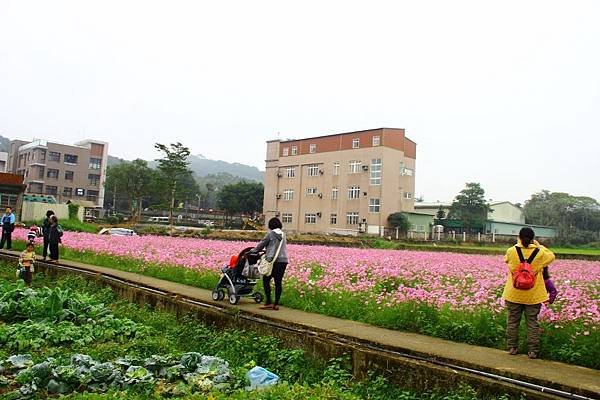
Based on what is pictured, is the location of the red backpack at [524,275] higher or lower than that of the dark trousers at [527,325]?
higher

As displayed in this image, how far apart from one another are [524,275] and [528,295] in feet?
0.78

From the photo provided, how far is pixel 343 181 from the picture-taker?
52781mm

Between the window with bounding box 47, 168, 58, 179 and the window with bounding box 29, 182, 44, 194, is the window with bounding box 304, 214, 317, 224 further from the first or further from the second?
the window with bounding box 29, 182, 44, 194

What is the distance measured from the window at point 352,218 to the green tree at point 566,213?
101ft

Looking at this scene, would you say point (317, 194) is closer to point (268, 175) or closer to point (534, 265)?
point (268, 175)

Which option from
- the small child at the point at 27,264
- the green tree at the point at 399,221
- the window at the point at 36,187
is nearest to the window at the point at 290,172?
the green tree at the point at 399,221

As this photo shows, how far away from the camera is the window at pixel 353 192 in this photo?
51438 mm

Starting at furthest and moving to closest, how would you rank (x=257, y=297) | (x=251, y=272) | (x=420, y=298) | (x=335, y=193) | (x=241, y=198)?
1. (x=241, y=198)
2. (x=335, y=193)
3. (x=257, y=297)
4. (x=251, y=272)
5. (x=420, y=298)

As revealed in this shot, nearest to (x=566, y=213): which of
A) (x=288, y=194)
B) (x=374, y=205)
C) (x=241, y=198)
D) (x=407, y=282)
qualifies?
(x=374, y=205)

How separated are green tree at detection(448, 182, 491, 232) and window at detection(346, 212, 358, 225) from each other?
1582 centimetres

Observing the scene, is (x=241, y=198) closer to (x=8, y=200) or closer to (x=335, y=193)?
(x=335, y=193)

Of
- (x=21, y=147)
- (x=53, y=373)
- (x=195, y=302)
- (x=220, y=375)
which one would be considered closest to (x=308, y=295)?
(x=195, y=302)

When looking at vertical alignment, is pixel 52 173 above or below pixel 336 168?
below

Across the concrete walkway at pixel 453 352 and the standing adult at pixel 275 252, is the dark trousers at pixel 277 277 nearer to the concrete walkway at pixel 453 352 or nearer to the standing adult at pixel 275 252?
the standing adult at pixel 275 252
